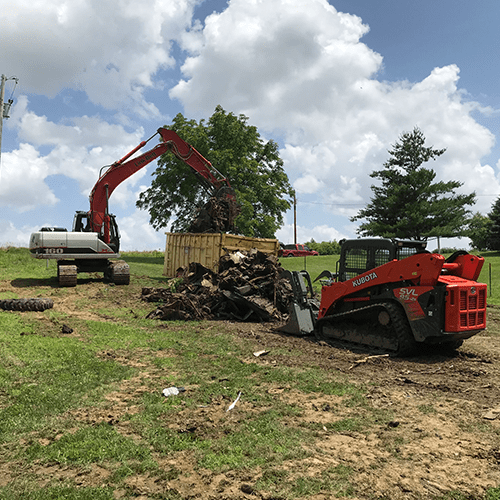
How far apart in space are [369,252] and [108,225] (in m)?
12.3

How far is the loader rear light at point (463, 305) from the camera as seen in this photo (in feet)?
24.2

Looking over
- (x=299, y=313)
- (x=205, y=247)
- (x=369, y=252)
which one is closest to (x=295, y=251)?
(x=205, y=247)

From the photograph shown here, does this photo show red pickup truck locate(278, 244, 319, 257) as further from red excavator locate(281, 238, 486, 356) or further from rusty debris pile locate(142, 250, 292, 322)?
red excavator locate(281, 238, 486, 356)

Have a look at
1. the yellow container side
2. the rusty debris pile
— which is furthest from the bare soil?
the yellow container side

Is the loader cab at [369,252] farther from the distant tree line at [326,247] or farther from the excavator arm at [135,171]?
the distant tree line at [326,247]

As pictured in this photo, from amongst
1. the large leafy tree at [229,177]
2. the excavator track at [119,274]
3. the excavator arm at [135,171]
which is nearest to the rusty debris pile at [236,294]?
the excavator track at [119,274]

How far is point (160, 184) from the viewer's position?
3709 cm

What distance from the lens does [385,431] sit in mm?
4629

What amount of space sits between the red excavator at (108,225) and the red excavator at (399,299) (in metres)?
9.45

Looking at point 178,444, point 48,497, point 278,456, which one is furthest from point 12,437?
point 278,456

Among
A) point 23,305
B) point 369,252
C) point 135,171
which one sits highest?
point 135,171

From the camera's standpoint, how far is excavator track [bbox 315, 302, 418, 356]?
789 cm

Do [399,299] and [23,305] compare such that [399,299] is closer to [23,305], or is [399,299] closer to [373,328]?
[373,328]

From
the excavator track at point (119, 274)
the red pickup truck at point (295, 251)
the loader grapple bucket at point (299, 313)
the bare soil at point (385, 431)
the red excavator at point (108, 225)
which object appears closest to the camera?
the bare soil at point (385, 431)
